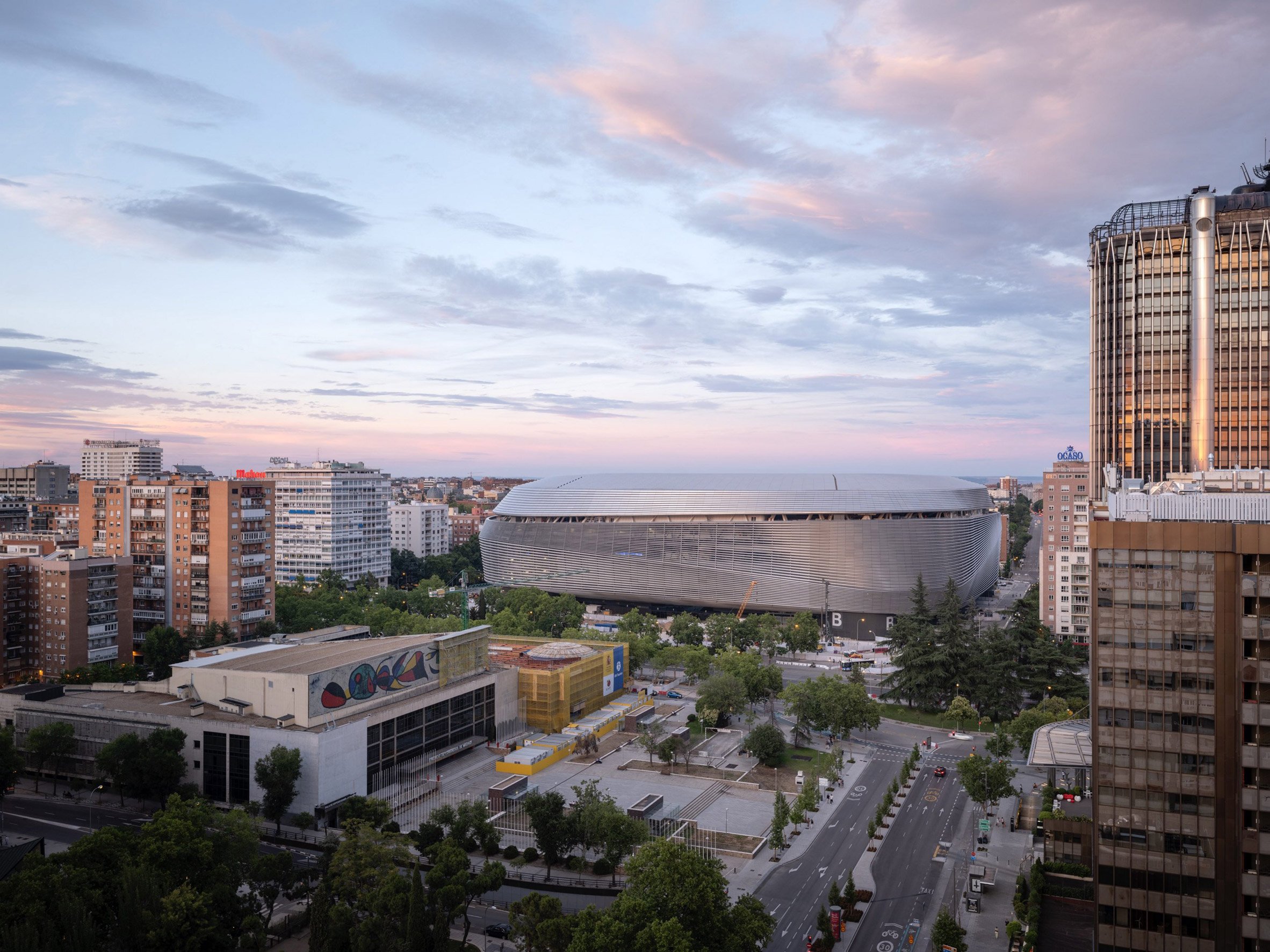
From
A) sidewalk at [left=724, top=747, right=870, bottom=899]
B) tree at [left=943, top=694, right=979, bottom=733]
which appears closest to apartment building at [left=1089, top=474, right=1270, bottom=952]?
sidewalk at [left=724, top=747, right=870, bottom=899]

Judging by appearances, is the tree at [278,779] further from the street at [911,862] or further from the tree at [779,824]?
the street at [911,862]

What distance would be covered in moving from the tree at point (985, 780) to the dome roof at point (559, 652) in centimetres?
4002

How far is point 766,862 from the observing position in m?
56.8

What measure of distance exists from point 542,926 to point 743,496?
116m

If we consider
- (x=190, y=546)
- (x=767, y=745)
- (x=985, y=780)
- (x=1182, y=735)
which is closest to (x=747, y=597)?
(x=767, y=745)

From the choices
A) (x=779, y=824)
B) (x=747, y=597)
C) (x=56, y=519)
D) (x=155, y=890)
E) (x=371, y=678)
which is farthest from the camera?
(x=56, y=519)

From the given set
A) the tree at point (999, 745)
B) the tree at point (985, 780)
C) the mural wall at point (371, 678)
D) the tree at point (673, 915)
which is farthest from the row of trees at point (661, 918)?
the tree at point (999, 745)

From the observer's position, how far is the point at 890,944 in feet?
151

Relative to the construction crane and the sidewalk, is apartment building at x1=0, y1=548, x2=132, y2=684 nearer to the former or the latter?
the construction crane

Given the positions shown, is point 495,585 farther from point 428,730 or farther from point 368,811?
point 368,811

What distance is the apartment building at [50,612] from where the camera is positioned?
92.9 m

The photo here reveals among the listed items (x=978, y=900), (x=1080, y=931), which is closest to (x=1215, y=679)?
(x=1080, y=931)

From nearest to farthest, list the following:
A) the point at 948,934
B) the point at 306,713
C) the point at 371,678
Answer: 1. the point at 948,934
2. the point at 306,713
3. the point at 371,678

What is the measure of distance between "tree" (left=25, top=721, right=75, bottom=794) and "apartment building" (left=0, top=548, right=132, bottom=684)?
29.9m
